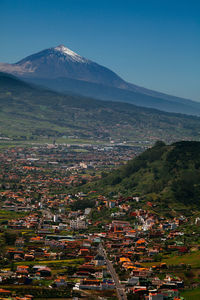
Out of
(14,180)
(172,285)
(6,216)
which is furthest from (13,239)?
(14,180)

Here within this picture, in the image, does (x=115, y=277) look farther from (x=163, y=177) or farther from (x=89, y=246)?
(x=163, y=177)

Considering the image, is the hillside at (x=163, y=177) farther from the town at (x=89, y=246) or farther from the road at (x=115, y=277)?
the road at (x=115, y=277)

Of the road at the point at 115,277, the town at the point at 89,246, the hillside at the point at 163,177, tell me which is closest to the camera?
the road at the point at 115,277

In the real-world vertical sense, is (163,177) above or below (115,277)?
above

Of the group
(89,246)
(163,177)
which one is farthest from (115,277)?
(163,177)

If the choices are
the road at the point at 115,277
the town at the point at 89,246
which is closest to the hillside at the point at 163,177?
the town at the point at 89,246

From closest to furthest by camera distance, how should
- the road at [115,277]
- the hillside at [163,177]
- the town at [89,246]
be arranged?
the road at [115,277]
the town at [89,246]
the hillside at [163,177]

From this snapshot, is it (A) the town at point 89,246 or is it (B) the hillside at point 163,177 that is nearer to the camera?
(A) the town at point 89,246
